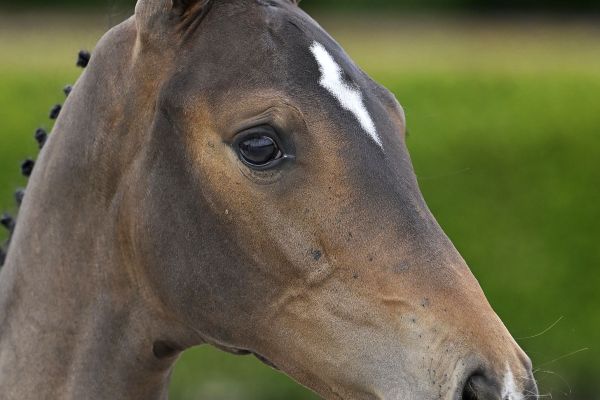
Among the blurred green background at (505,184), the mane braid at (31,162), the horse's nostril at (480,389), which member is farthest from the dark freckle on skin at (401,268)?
the blurred green background at (505,184)

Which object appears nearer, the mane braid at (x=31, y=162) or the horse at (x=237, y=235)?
the horse at (x=237, y=235)

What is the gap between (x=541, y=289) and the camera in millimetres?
8414

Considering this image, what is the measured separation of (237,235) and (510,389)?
78cm

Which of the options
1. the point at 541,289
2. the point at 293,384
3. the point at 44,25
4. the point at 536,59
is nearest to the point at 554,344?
the point at 541,289

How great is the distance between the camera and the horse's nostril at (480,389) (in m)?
2.31

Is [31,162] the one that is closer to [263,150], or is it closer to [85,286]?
[85,286]

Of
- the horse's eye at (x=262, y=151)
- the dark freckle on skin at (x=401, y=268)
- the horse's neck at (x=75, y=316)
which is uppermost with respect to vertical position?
the horse's eye at (x=262, y=151)

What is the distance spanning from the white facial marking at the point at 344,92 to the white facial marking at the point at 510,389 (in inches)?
25.7

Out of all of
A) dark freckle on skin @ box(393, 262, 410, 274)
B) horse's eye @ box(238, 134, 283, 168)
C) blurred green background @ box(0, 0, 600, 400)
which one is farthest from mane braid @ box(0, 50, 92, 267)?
blurred green background @ box(0, 0, 600, 400)

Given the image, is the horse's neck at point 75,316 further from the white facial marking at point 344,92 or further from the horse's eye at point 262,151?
the white facial marking at point 344,92

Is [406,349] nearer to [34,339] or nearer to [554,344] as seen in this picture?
[34,339]

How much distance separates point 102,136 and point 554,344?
20.3 feet

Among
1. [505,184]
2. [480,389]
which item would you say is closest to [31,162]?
[480,389]

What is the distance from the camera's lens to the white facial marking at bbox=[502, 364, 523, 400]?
2316mm
